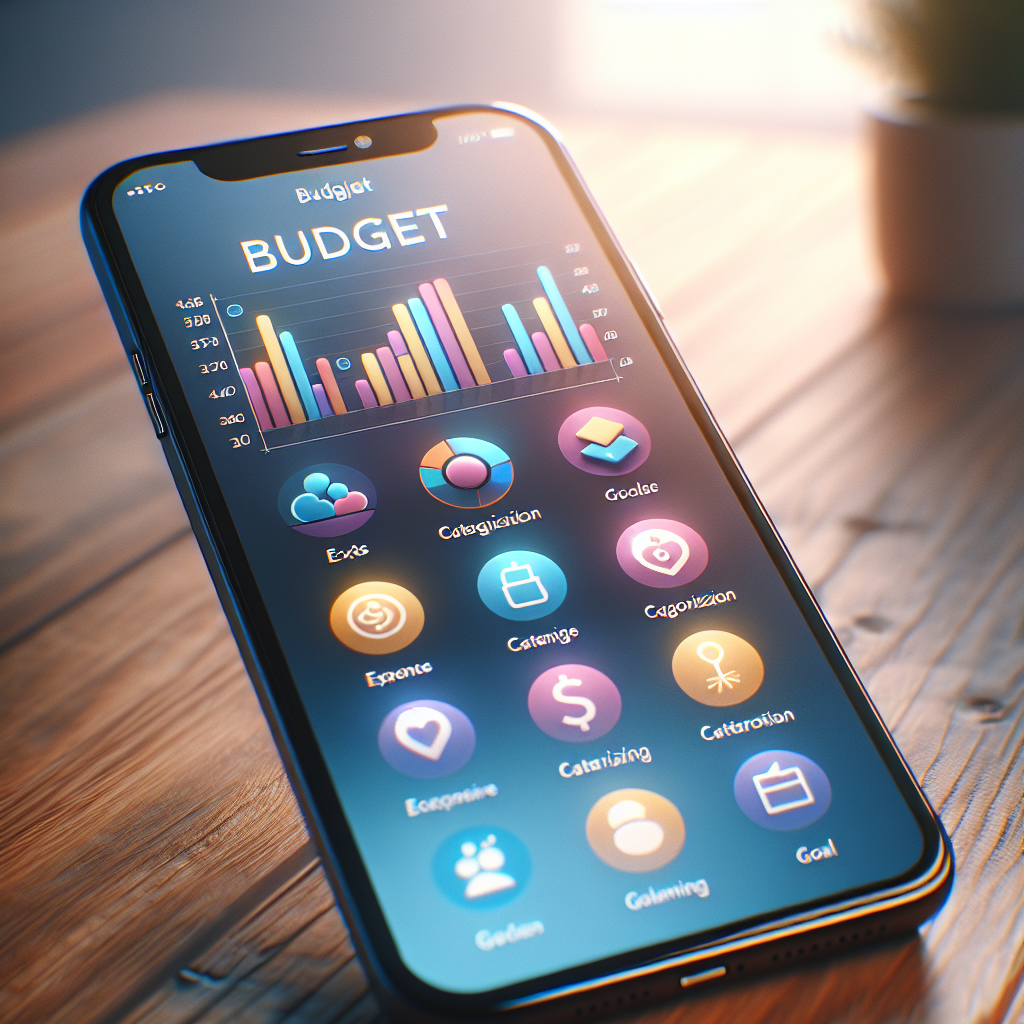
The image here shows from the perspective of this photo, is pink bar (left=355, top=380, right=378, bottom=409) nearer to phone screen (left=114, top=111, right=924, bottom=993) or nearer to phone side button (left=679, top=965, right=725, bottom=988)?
phone screen (left=114, top=111, right=924, bottom=993)

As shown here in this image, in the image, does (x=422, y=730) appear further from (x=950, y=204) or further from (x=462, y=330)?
(x=950, y=204)

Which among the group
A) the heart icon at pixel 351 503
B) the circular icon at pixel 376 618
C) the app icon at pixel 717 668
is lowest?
the app icon at pixel 717 668

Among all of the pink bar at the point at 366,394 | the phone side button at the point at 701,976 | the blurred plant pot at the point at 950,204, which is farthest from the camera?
the blurred plant pot at the point at 950,204

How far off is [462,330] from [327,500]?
88mm

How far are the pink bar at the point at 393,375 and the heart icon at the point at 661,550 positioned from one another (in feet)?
0.32

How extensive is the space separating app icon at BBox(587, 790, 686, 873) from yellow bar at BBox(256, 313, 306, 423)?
0.16 meters

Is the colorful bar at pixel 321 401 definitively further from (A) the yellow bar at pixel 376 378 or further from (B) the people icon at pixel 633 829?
(B) the people icon at pixel 633 829

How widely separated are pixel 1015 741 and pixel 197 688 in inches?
11.4

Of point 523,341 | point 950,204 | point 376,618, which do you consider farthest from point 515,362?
point 950,204

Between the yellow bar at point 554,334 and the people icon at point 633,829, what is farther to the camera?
the yellow bar at point 554,334

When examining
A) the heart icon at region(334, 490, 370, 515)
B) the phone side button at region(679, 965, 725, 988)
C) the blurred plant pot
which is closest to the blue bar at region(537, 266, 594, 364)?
the heart icon at region(334, 490, 370, 515)

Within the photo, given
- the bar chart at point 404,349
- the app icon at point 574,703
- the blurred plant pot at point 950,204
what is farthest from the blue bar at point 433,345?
the blurred plant pot at point 950,204

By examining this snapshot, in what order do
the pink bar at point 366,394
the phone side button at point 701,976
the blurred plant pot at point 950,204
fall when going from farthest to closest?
the blurred plant pot at point 950,204, the pink bar at point 366,394, the phone side button at point 701,976

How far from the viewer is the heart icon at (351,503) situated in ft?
1.11
